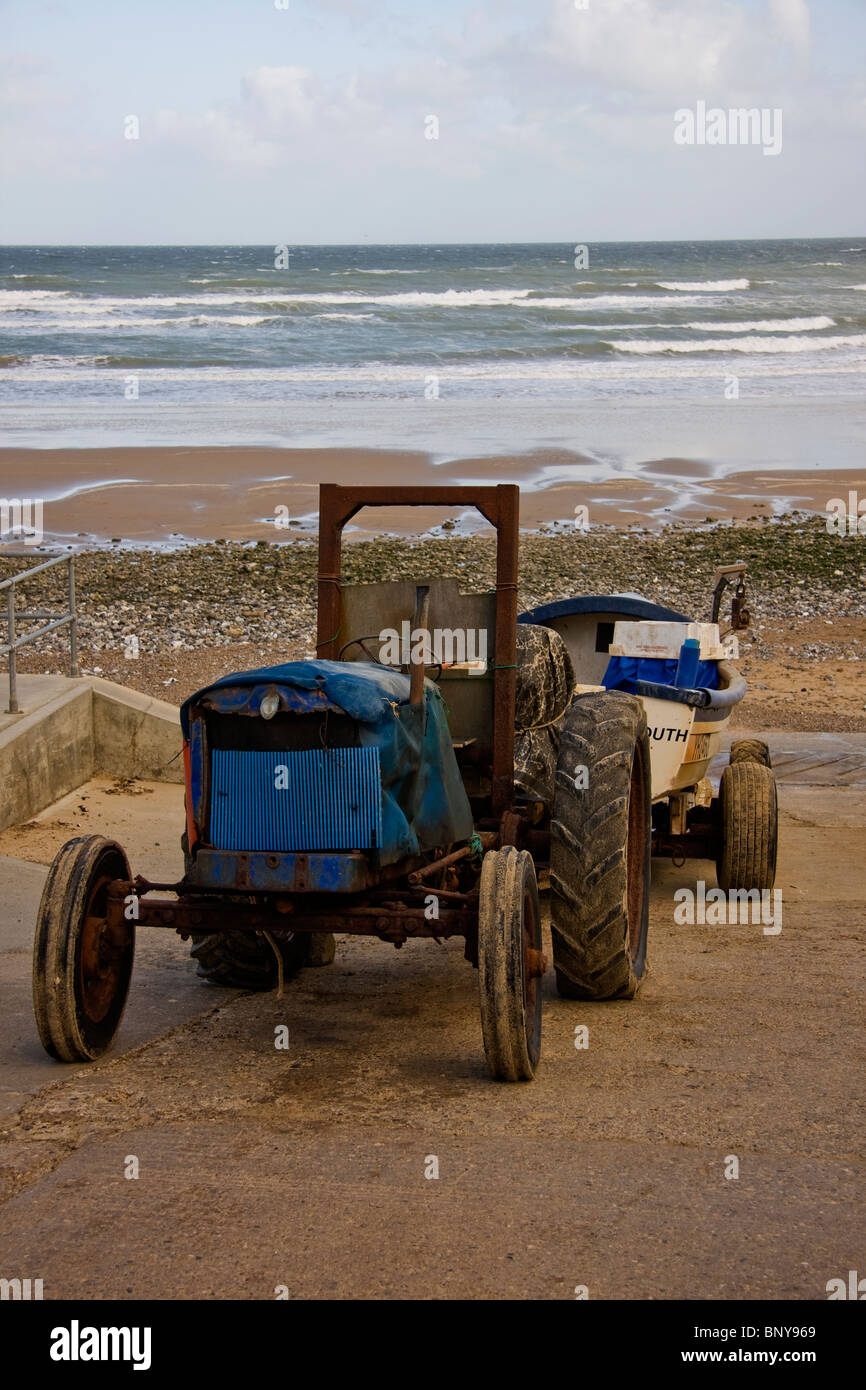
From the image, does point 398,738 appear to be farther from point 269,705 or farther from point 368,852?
point 269,705

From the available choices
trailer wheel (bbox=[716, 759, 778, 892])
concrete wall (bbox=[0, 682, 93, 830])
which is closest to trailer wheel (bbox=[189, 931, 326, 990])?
trailer wheel (bbox=[716, 759, 778, 892])

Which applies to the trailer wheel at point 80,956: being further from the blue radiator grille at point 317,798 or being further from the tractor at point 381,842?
the blue radiator grille at point 317,798

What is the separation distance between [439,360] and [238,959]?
119ft

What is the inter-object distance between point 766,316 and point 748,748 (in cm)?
5076

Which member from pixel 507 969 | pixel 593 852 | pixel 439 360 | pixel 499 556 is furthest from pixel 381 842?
pixel 439 360

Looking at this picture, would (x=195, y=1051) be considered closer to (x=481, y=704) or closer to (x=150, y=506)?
(x=481, y=704)

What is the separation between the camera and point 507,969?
16.8 feet

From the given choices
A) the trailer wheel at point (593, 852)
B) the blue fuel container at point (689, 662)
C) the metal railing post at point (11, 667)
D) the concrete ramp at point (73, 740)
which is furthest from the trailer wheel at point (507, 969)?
the metal railing post at point (11, 667)

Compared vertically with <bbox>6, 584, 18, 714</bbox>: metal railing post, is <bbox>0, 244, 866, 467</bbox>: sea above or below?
above

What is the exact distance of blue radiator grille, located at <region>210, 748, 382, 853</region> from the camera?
17.3 ft

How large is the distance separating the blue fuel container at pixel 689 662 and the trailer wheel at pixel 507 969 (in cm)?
374

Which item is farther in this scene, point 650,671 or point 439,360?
point 439,360

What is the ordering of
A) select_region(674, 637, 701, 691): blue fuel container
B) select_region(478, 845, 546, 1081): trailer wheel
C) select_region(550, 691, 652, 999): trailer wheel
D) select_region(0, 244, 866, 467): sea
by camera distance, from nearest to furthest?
select_region(478, 845, 546, 1081): trailer wheel
select_region(550, 691, 652, 999): trailer wheel
select_region(674, 637, 701, 691): blue fuel container
select_region(0, 244, 866, 467): sea

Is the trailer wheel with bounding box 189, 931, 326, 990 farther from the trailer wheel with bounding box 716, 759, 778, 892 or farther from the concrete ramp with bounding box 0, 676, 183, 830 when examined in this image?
the concrete ramp with bounding box 0, 676, 183, 830
